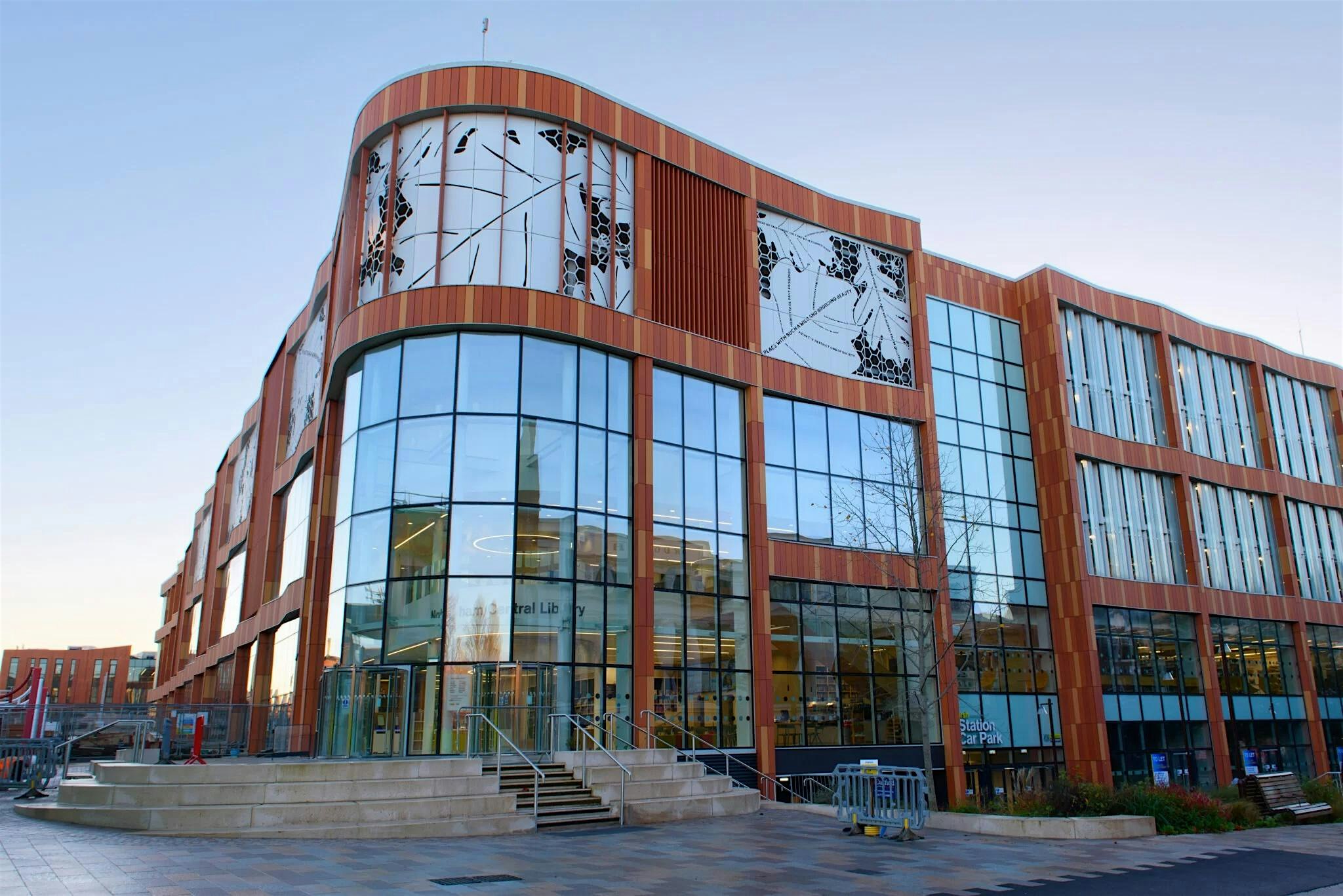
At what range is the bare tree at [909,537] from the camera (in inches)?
1213

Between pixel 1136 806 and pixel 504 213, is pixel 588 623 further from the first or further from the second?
pixel 1136 806

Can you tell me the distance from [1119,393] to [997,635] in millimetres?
12291

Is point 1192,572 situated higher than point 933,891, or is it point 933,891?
point 1192,572

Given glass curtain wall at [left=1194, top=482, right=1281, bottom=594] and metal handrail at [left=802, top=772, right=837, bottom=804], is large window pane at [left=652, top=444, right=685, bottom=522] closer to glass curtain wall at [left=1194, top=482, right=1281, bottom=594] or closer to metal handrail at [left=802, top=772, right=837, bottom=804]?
metal handrail at [left=802, top=772, right=837, bottom=804]

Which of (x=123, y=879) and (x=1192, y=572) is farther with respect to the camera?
(x=1192, y=572)

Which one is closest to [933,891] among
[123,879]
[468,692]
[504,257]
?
[123,879]

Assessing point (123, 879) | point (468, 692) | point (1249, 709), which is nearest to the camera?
point (123, 879)

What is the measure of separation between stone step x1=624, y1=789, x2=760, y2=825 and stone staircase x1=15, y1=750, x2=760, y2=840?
3cm

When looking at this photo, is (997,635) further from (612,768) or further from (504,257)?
(504,257)

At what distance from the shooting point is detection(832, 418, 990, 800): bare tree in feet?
101

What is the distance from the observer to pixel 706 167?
30859 mm

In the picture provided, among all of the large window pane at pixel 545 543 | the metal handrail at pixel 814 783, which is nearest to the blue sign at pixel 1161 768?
the metal handrail at pixel 814 783

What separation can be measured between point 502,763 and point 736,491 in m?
11.4

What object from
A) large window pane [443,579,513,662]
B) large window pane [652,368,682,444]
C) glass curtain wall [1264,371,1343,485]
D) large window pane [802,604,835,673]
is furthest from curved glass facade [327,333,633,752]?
glass curtain wall [1264,371,1343,485]
